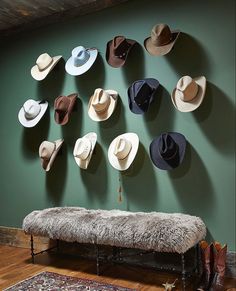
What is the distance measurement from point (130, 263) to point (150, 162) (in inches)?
33.8

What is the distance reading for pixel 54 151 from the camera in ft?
10.4

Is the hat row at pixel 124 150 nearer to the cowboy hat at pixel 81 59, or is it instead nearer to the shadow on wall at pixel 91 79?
the shadow on wall at pixel 91 79

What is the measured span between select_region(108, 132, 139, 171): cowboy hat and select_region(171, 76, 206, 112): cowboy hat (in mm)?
481

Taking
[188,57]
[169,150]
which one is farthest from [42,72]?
[169,150]

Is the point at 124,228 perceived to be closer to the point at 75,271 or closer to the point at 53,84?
the point at 75,271

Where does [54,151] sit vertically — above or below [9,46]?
below

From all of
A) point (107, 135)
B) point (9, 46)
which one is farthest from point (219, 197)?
point (9, 46)

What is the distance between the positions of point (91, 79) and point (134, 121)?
62 centimetres

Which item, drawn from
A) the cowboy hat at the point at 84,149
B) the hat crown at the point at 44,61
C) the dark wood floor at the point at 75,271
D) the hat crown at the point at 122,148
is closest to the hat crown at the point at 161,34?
the hat crown at the point at 122,148

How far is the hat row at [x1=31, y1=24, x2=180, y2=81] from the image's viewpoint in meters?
2.65

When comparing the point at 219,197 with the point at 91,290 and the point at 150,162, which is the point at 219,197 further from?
the point at 91,290

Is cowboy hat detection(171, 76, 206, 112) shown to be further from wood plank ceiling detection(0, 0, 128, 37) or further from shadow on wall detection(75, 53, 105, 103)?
wood plank ceiling detection(0, 0, 128, 37)

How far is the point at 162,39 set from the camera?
2643 mm

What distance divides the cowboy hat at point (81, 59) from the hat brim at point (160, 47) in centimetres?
53
